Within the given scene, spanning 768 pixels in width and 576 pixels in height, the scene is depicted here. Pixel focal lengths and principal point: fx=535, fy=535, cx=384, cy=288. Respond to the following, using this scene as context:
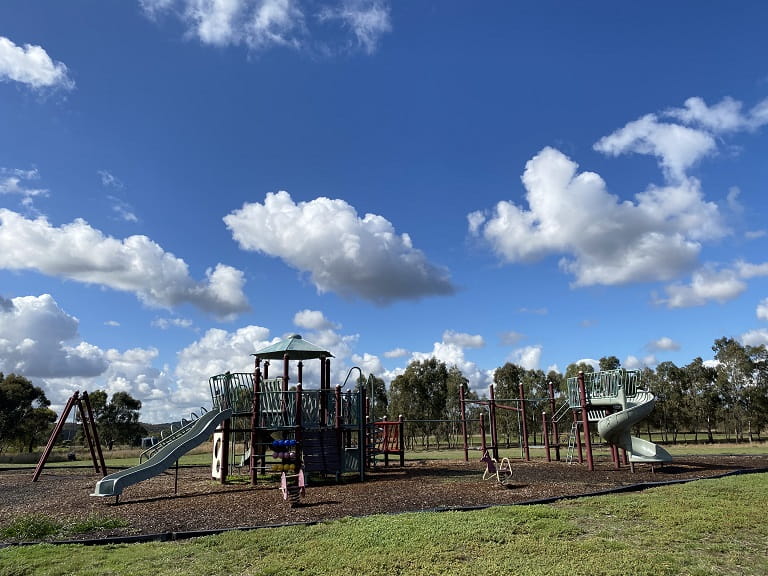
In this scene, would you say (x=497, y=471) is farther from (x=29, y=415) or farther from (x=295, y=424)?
(x=29, y=415)

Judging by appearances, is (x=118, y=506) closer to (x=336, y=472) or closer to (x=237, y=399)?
(x=237, y=399)

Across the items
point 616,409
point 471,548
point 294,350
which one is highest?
point 294,350

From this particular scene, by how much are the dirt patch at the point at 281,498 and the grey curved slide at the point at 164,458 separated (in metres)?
0.39

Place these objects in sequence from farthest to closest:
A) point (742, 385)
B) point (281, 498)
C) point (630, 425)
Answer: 1. point (742, 385)
2. point (630, 425)
3. point (281, 498)

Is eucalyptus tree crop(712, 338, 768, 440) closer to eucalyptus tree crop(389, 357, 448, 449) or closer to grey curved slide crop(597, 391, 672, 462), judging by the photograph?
eucalyptus tree crop(389, 357, 448, 449)

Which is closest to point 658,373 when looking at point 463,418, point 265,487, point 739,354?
point 739,354

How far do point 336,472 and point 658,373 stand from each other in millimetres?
46704

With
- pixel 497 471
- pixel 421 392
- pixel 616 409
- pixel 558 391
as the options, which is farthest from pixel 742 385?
pixel 497 471

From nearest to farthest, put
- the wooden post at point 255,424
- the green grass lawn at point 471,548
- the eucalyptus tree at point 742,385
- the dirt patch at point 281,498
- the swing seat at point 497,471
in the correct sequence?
the green grass lawn at point 471,548 < the dirt patch at point 281,498 < the swing seat at point 497,471 < the wooden post at point 255,424 < the eucalyptus tree at point 742,385

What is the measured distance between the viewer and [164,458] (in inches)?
552

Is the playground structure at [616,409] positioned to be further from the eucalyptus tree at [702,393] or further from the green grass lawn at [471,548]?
the eucalyptus tree at [702,393]

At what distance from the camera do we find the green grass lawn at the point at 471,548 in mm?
6273

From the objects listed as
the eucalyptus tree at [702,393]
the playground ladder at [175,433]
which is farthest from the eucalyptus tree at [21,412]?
the eucalyptus tree at [702,393]

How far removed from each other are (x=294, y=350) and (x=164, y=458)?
5.31 meters
